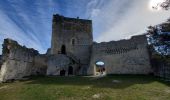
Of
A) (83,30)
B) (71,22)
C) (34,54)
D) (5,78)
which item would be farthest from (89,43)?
(5,78)

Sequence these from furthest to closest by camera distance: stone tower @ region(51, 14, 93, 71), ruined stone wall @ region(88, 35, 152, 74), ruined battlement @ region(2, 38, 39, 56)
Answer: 1. stone tower @ region(51, 14, 93, 71)
2. ruined stone wall @ region(88, 35, 152, 74)
3. ruined battlement @ region(2, 38, 39, 56)

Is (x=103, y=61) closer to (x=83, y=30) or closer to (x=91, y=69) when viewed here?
(x=91, y=69)

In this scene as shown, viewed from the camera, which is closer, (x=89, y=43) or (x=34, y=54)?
(x=34, y=54)

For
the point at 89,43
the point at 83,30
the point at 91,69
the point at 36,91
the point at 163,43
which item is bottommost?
the point at 36,91

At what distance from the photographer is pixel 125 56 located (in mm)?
26938

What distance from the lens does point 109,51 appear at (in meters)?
29.1

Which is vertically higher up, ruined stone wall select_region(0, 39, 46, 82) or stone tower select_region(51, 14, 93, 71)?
stone tower select_region(51, 14, 93, 71)

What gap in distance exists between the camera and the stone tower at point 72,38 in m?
36.1

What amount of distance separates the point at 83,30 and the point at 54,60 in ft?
34.7

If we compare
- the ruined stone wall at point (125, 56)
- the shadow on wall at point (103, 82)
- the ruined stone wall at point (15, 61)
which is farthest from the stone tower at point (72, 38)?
the shadow on wall at point (103, 82)

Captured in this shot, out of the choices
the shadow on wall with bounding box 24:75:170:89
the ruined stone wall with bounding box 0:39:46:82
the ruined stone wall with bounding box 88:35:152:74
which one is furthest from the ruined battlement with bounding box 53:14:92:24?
the shadow on wall with bounding box 24:75:170:89

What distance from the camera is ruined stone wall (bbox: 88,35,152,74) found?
25234 mm

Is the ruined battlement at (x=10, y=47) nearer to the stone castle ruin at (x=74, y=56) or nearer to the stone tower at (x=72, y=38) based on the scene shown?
the stone castle ruin at (x=74, y=56)

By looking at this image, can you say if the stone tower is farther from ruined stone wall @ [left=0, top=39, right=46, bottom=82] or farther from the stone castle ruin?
ruined stone wall @ [left=0, top=39, right=46, bottom=82]
